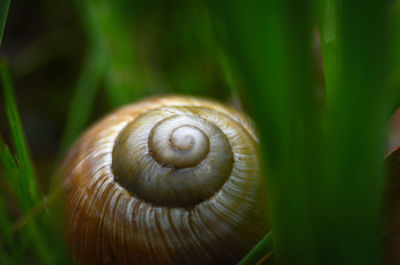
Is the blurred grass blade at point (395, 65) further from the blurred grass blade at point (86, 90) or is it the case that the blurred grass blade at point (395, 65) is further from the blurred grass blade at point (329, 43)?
the blurred grass blade at point (86, 90)

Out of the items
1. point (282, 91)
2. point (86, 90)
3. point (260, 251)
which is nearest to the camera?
point (282, 91)

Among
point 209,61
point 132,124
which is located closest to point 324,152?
point 132,124

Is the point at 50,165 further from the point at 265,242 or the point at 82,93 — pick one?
the point at 265,242

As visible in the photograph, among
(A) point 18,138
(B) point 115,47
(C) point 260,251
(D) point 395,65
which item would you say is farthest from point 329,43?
(B) point 115,47

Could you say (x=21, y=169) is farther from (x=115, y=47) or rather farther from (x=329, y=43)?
(x=115, y=47)

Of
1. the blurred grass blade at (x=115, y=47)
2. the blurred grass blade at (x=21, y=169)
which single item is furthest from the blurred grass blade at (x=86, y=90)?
the blurred grass blade at (x=21, y=169)

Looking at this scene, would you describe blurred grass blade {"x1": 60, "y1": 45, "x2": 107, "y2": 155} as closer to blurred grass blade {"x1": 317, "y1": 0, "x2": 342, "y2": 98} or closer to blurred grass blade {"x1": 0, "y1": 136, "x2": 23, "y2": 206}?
blurred grass blade {"x1": 0, "y1": 136, "x2": 23, "y2": 206}
